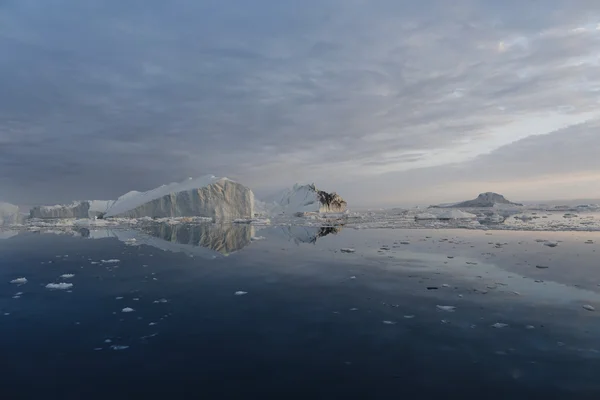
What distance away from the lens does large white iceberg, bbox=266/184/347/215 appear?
50438 mm

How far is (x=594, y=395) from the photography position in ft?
10.2

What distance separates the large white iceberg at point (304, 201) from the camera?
165ft

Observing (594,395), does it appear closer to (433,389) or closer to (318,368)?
(433,389)

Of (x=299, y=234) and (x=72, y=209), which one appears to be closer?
(x=299, y=234)

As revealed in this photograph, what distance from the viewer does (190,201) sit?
124ft

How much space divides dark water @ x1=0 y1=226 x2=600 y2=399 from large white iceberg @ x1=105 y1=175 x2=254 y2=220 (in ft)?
95.1

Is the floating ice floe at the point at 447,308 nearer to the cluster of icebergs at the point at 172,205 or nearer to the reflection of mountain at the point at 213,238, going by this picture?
the reflection of mountain at the point at 213,238


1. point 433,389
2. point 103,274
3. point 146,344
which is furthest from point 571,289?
point 103,274

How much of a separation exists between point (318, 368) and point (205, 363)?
3.82 ft

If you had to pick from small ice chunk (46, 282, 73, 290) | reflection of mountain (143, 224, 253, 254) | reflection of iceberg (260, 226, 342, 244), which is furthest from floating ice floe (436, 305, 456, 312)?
reflection of iceberg (260, 226, 342, 244)

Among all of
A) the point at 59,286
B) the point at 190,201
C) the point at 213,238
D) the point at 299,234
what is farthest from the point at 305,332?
the point at 190,201

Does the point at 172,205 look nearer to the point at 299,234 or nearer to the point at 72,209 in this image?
the point at 72,209

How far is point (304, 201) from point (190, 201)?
18326 mm

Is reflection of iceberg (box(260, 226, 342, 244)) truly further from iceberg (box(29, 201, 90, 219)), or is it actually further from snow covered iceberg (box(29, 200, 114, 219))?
iceberg (box(29, 201, 90, 219))
